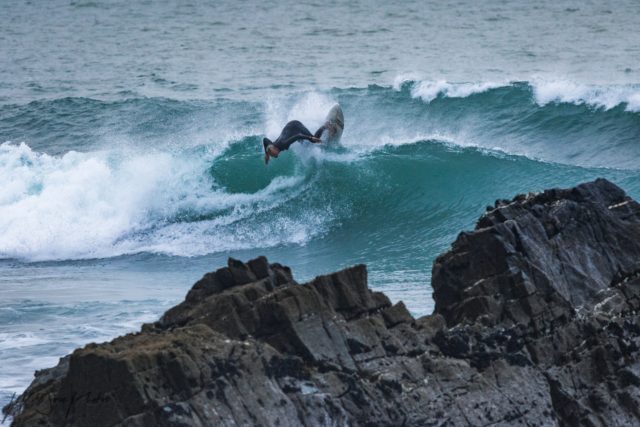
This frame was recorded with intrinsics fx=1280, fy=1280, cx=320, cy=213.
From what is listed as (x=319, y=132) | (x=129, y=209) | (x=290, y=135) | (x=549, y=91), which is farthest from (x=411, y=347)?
(x=549, y=91)

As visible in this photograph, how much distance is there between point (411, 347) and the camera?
8297mm

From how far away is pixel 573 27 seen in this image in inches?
1439

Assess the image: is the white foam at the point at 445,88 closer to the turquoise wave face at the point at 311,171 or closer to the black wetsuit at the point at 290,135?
the turquoise wave face at the point at 311,171

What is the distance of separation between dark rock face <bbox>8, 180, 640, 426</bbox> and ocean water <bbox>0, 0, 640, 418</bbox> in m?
2.93

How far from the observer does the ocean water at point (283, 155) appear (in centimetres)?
1641

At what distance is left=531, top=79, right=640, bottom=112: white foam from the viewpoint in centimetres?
2434

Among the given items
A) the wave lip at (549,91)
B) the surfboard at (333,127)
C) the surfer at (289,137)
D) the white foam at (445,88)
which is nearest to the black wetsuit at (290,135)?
the surfer at (289,137)

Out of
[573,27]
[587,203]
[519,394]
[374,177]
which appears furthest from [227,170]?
[573,27]

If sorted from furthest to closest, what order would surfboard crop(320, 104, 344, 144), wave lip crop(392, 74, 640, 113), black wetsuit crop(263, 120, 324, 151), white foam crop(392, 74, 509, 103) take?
1. white foam crop(392, 74, 509, 103)
2. wave lip crop(392, 74, 640, 113)
3. surfboard crop(320, 104, 344, 144)
4. black wetsuit crop(263, 120, 324, 151)

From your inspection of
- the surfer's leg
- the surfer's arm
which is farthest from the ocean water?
the surfer's arm

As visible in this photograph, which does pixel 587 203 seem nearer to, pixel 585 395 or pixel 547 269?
pixel 547 269

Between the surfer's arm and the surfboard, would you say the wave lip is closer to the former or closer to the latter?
the surfboard

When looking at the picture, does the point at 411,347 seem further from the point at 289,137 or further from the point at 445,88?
the point at 445,88

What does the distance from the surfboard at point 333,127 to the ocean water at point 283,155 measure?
0.21m
